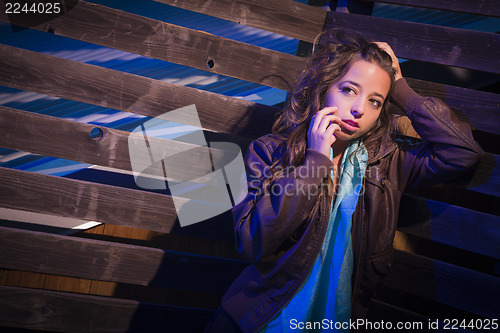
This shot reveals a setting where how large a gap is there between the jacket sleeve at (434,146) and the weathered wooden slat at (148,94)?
1.85 feet

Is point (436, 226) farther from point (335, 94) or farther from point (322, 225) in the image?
point (335, 94)

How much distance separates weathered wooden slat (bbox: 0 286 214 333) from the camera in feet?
7.27

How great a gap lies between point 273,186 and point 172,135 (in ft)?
3.98

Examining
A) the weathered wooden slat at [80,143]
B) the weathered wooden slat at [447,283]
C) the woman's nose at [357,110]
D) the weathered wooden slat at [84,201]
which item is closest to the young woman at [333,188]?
the woman's nose at [357,110]

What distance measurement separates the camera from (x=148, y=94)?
2322 millimetres

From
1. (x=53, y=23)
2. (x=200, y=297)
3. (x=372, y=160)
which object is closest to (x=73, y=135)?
(x=53, y=23)

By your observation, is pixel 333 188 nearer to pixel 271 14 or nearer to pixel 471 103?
pixel 471 103

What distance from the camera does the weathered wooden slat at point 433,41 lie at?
2.25 meters

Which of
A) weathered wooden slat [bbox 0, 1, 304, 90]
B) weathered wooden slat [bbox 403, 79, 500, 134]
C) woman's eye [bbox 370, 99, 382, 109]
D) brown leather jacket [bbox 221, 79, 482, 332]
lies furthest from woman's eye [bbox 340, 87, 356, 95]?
weathered wooden slat [bbox 403, 79, 500, 134]

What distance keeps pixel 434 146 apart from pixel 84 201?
7.12 feet

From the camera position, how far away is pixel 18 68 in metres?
2.20

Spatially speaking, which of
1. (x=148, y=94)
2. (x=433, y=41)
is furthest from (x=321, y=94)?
(x=148, y=94)

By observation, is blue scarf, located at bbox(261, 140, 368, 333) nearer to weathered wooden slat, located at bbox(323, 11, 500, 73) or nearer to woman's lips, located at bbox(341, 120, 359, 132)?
woman's lips, located at bbox(341, 120, 359, 132)

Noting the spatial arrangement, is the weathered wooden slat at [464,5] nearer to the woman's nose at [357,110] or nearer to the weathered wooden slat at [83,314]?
the woman's nose at [357,110]
